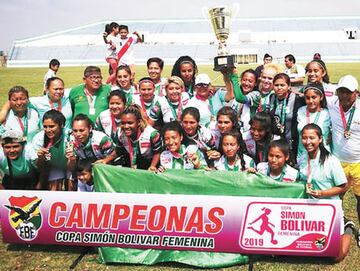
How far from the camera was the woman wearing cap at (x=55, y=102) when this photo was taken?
576 cm

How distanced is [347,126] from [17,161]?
3858mm

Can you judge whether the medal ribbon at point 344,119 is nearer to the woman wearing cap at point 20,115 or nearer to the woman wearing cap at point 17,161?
the woman wearing cap at point 17,161

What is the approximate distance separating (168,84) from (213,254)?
2.38 meters

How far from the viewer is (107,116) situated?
17.6 feet

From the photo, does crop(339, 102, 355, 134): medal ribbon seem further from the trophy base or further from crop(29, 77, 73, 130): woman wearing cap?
crop(29, 77, 73, 130): woman wearing cap

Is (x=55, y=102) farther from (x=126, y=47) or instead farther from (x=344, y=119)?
(x=126, y=47)

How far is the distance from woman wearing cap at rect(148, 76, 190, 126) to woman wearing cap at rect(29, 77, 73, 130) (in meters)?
1.21

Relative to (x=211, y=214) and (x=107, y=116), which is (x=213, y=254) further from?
(x=107, y=116)

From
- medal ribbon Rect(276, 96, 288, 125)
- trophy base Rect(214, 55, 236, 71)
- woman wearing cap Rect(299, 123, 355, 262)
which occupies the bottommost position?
woman wearing cap Rect(299, 123, 355, 262)


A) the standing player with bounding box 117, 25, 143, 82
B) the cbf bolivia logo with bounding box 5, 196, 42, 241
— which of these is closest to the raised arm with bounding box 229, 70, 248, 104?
the cbf bolivia logo with bounding box 5, 196, 42, 241

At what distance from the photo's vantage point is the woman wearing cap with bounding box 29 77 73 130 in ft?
18.9

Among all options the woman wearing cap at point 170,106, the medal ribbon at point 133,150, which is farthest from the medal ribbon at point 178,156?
the woman wearing cap at point 170,106

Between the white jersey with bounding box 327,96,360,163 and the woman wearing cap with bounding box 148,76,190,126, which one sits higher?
the woman wearing cap with bounding box 148,76,190,126

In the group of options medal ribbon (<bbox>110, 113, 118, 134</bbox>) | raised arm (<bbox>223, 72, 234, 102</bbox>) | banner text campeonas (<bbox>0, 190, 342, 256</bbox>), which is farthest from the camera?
raised arm (<bbox>223, 72, 234, 102</bbox>)
